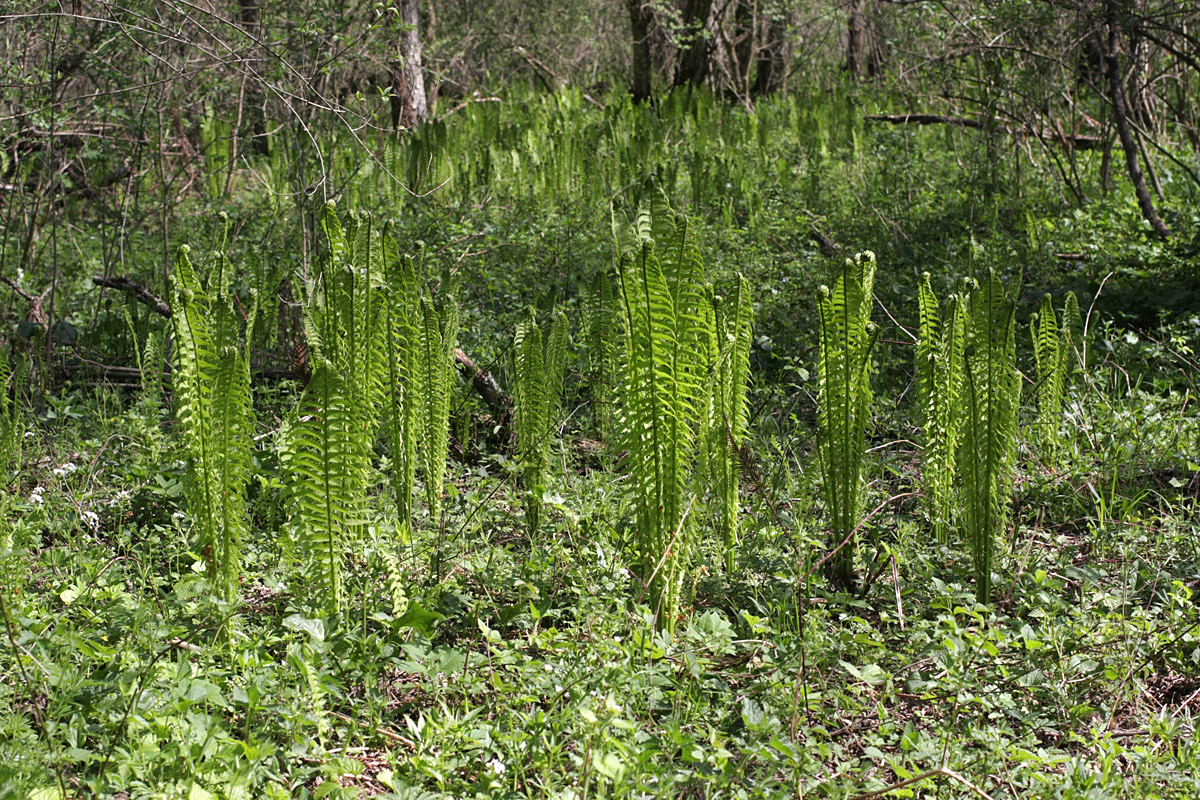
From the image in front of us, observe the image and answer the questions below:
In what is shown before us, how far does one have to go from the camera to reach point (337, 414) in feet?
6.70

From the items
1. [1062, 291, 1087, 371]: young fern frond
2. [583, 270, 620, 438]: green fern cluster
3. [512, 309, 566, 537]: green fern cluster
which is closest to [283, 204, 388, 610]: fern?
[512, 309, 566, 537]: green fern cluster

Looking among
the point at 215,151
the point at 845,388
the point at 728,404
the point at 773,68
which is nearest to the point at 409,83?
the point at 215,151

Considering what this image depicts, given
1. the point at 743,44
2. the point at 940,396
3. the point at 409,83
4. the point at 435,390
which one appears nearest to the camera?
the point at 940,396

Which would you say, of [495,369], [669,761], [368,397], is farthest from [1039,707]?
[495,369]

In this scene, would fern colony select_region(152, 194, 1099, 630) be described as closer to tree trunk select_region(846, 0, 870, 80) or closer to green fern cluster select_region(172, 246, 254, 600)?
green fern cluster select_region(172, 246, 254, 600)

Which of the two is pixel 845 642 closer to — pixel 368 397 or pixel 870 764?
pixel 870 764

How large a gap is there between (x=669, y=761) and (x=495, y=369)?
233 cm

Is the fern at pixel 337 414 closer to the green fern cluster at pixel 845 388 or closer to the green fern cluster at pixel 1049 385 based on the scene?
the green fern cluster at pixel 845 388

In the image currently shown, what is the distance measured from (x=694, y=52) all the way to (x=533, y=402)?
A: 8784 millimetres

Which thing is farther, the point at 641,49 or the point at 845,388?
the point at 641,49

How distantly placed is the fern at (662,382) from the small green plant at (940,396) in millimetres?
717

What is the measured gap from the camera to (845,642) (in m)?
2.04

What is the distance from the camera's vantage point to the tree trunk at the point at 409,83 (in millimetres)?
7410

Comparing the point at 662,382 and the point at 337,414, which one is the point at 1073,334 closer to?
the point at 662,382
